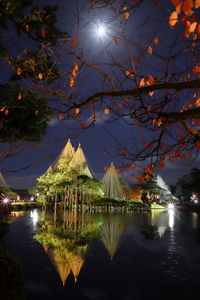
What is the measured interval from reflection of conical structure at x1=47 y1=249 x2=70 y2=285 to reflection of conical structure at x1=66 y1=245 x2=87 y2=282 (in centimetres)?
13

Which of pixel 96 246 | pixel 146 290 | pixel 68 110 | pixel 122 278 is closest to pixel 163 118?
pixel 68 110

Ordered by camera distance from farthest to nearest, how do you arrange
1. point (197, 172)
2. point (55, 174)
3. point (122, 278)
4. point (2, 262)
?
point (197, 172), point (55, 174), point (122, 278), point (2, 262)

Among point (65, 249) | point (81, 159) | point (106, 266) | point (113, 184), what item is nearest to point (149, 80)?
point (106, 266)

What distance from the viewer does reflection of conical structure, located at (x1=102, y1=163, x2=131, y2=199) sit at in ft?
103

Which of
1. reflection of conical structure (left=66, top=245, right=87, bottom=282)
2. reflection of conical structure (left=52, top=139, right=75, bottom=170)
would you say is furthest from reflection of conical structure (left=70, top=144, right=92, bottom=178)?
reflection of conical structure (left=66, top=245, right=87, bottom=282)

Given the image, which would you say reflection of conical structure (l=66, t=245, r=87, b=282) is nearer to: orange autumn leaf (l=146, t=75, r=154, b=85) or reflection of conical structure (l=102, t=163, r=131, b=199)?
orange autumn leaf (l=146, t=75, r=154, b=85)

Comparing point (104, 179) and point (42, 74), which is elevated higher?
point (42, 74)

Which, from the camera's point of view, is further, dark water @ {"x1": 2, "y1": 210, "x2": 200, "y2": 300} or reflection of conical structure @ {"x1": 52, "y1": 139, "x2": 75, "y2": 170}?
reflection of conical structure @ {"x1": 52, "y1": 139, "x2": 75, "y2": 170}

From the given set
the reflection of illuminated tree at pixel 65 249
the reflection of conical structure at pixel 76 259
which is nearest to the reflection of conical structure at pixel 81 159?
the reflection of illuminated tree at pixel 65 249

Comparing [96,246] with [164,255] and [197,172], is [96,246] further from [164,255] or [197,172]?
[197,172]

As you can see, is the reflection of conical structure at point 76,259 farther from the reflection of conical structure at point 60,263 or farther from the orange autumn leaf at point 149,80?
the orange autumn leaf at point 149,80

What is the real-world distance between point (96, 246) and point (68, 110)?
634 centimetres

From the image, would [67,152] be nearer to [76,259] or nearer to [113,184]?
[113,184]

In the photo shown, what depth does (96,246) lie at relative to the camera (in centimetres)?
893
